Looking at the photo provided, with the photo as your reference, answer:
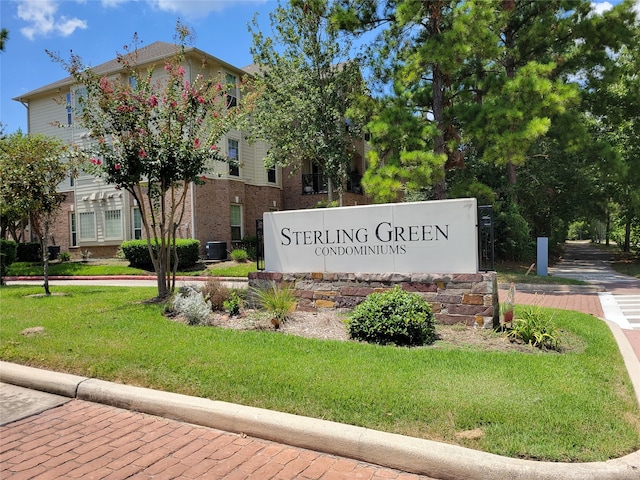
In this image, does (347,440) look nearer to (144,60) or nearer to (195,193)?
(195,193)

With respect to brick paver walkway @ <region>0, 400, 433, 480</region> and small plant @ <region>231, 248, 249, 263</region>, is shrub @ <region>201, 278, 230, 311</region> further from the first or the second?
small plant @ <region>231, 248, 249, 263</region>

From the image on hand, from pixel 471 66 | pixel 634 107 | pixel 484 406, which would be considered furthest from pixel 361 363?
pixel 634 107

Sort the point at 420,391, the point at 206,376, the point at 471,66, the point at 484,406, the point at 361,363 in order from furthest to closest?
the point at 471,66
the point at 361,363
the point at 206,376
the point at 420,391
the point at 484,406

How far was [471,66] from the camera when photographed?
1535 cm

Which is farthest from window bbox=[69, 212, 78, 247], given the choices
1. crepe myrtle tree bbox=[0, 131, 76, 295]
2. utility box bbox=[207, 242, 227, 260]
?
crepe myrtle tree bbox=[0, 131, 76, 295]

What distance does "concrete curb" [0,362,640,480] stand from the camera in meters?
2.99

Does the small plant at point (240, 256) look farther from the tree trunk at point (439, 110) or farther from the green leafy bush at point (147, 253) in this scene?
the tree trunk at point (439, 110)

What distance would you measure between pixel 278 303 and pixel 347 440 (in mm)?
3937

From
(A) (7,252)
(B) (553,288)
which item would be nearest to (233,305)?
(B) (553,288)

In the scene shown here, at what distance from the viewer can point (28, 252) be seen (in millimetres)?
25391

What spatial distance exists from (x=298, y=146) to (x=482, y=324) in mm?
13185

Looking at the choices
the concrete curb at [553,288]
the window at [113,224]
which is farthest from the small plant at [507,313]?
the window at [113,224]

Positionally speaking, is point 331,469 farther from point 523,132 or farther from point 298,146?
point 298,146

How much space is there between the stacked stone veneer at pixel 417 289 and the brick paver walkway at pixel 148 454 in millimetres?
3893
